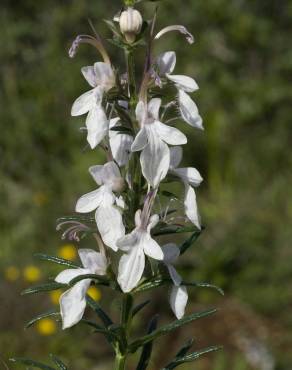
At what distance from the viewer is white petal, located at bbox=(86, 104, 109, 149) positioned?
4.27 feet

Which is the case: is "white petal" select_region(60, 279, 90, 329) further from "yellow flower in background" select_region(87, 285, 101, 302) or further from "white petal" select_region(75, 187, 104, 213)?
"yellow flower in background" select_region(87, 285, 101, 302)

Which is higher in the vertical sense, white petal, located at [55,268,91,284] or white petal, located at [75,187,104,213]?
white petal, located at [75,187,104,213]

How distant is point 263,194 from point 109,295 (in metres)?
1.63

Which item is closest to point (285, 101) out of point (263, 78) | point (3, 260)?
point (263, 78)

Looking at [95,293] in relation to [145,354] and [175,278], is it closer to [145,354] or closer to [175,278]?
[145,354]

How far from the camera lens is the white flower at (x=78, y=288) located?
4.58 feet

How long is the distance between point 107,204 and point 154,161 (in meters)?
0.15

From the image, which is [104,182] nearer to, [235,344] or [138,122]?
[138,122]

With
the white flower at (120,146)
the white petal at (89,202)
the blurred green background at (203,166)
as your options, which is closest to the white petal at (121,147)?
the white flower at (120,146)

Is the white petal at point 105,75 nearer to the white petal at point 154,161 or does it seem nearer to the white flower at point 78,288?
the white petal at point 154,161

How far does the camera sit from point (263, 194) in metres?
4.90

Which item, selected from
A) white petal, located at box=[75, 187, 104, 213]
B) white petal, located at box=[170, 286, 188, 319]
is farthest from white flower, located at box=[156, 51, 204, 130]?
white petal, located at box=[170, 286, 188, 319]

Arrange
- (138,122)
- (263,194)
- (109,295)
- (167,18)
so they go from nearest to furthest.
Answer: (138,122) → (109,295) → (263,194) → (167,18)

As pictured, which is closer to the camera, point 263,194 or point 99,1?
point 263,194
